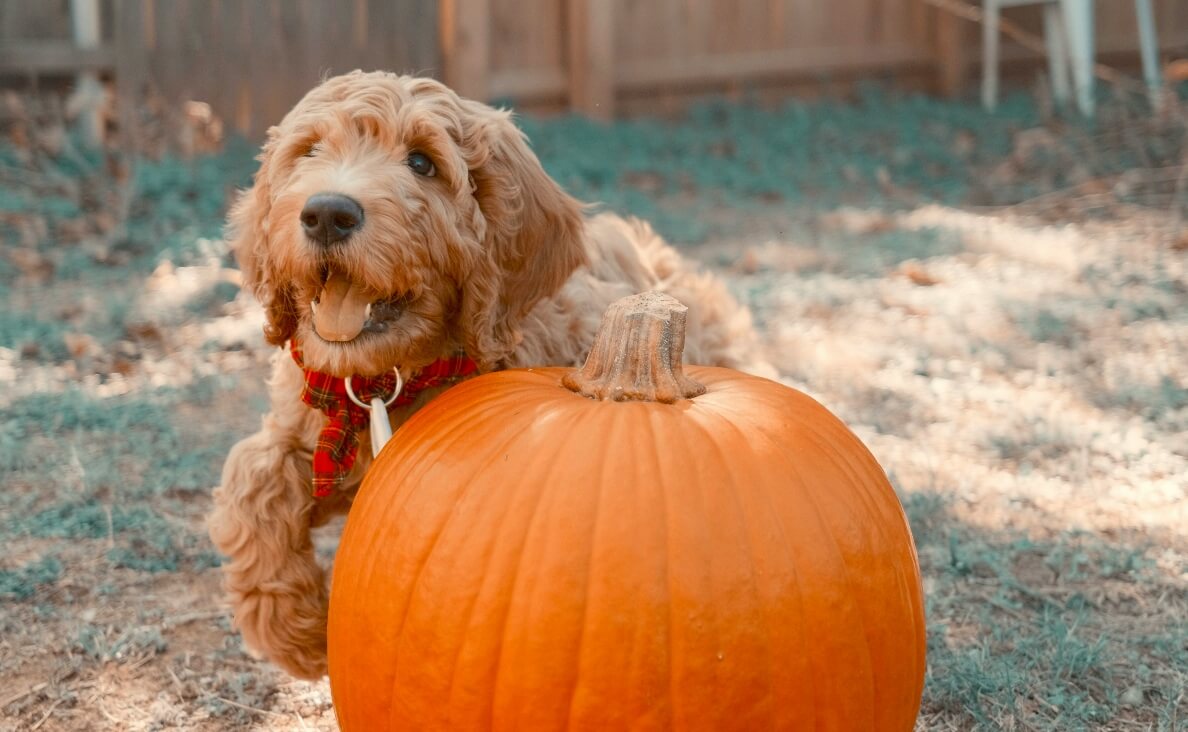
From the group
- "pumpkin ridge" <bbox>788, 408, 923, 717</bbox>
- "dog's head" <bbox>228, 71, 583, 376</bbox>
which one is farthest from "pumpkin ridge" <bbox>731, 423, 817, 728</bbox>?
"dog's head" <bbox>228, 71, 583, 376</bbox>

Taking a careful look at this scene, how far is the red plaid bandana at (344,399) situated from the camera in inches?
122

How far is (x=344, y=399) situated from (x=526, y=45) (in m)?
8.17

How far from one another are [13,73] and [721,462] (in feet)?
26.7

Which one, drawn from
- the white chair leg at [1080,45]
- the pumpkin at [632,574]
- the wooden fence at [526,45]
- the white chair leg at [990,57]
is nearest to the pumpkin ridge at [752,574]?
the pumpkin at [632,574]

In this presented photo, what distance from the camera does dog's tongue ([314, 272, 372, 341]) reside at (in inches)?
113

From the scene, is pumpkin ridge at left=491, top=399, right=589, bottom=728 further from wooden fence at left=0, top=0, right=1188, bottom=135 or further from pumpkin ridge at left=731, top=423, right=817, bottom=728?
wooden fence at left=0, top=0, right=1188, bottom=135

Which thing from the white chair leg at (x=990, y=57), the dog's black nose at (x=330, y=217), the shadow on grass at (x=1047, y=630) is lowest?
the shadow on grass at (x=1047, y=630)

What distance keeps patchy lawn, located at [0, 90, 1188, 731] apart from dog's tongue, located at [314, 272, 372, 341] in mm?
1000

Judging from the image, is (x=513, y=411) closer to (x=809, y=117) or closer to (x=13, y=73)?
(x=13, y=73)

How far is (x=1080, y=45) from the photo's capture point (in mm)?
11211

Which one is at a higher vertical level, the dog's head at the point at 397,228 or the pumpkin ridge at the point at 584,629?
the dog's head at the point at 397,228

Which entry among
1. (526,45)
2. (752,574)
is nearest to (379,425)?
(752,574)

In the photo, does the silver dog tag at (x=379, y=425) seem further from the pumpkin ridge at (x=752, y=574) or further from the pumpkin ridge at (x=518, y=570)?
the pumpkin ridge at (x=752, y=574)

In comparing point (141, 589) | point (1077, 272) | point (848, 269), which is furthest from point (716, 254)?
point (141, 589)
